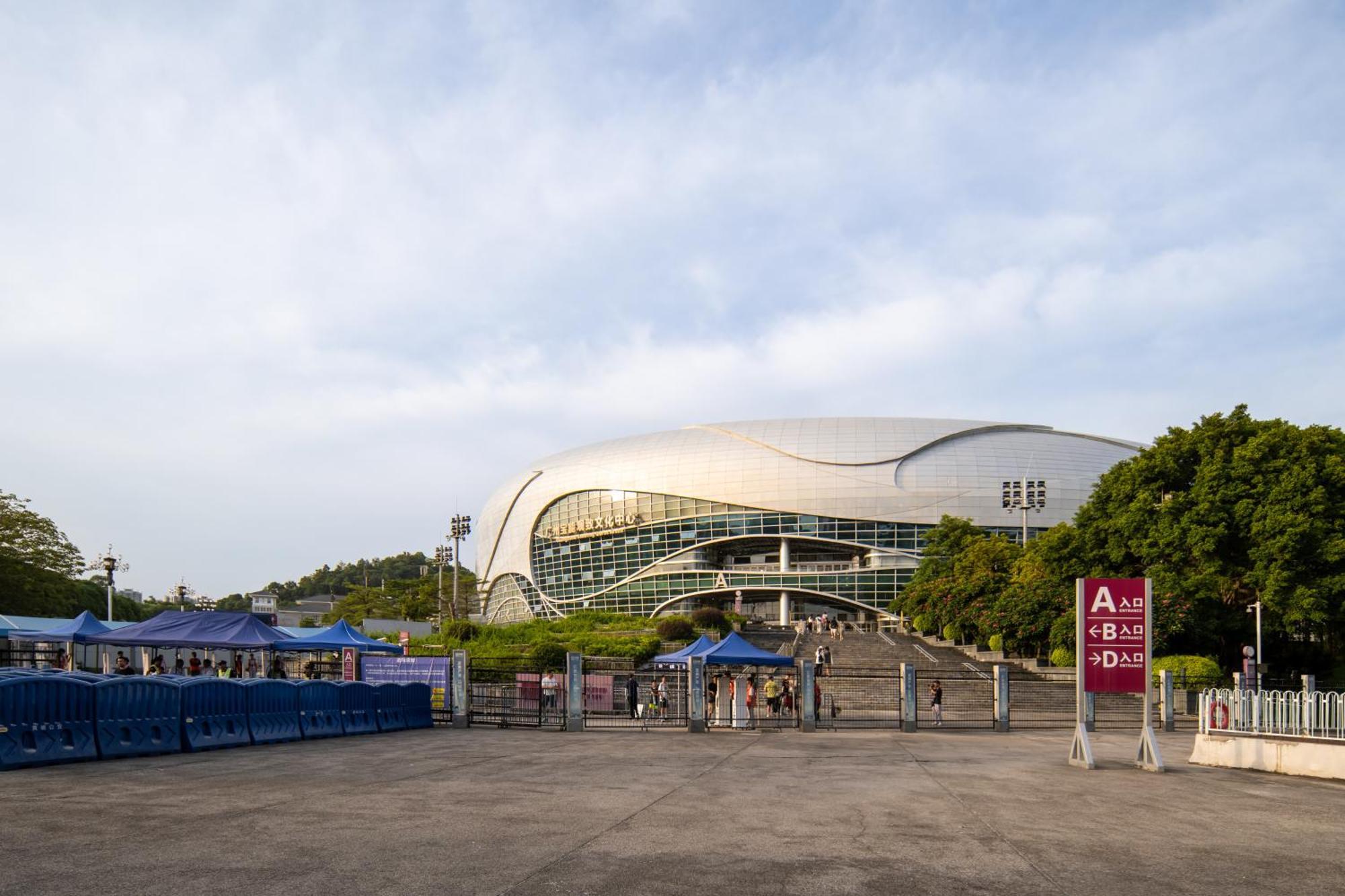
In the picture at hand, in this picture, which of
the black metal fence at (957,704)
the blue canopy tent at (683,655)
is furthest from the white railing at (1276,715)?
the blue canopy tent at (683,655)

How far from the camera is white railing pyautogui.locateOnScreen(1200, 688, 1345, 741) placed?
17.9 m

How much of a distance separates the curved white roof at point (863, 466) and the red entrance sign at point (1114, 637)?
74.0m

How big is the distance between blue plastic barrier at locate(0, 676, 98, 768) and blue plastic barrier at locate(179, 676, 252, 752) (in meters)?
1.81

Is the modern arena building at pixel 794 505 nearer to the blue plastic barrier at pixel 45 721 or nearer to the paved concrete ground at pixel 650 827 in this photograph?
the paved concrete ground at pixel 650 827

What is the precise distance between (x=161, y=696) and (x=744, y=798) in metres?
10.8

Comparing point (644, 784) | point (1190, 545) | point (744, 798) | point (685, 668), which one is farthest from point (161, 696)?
point (1190, 545)

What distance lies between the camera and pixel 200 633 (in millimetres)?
28141

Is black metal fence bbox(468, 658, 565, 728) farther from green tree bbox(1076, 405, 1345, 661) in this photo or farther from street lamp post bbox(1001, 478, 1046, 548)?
street lamp post bbox(1001, 478, 1046, 548)

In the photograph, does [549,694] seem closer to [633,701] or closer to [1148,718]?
[633,701]

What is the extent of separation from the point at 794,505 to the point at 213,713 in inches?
3075

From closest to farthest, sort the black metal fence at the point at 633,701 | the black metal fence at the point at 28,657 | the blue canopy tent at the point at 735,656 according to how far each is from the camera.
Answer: the black metal fence at the point at 633,701, the blue canopy tent at the point at 735,656, the black metal fence at the point at 28,657

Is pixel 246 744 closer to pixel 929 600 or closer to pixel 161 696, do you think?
pixel 161 696

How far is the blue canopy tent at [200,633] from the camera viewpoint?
27703 mm

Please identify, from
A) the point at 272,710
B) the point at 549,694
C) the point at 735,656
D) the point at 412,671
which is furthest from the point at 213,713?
the point at 735,656
